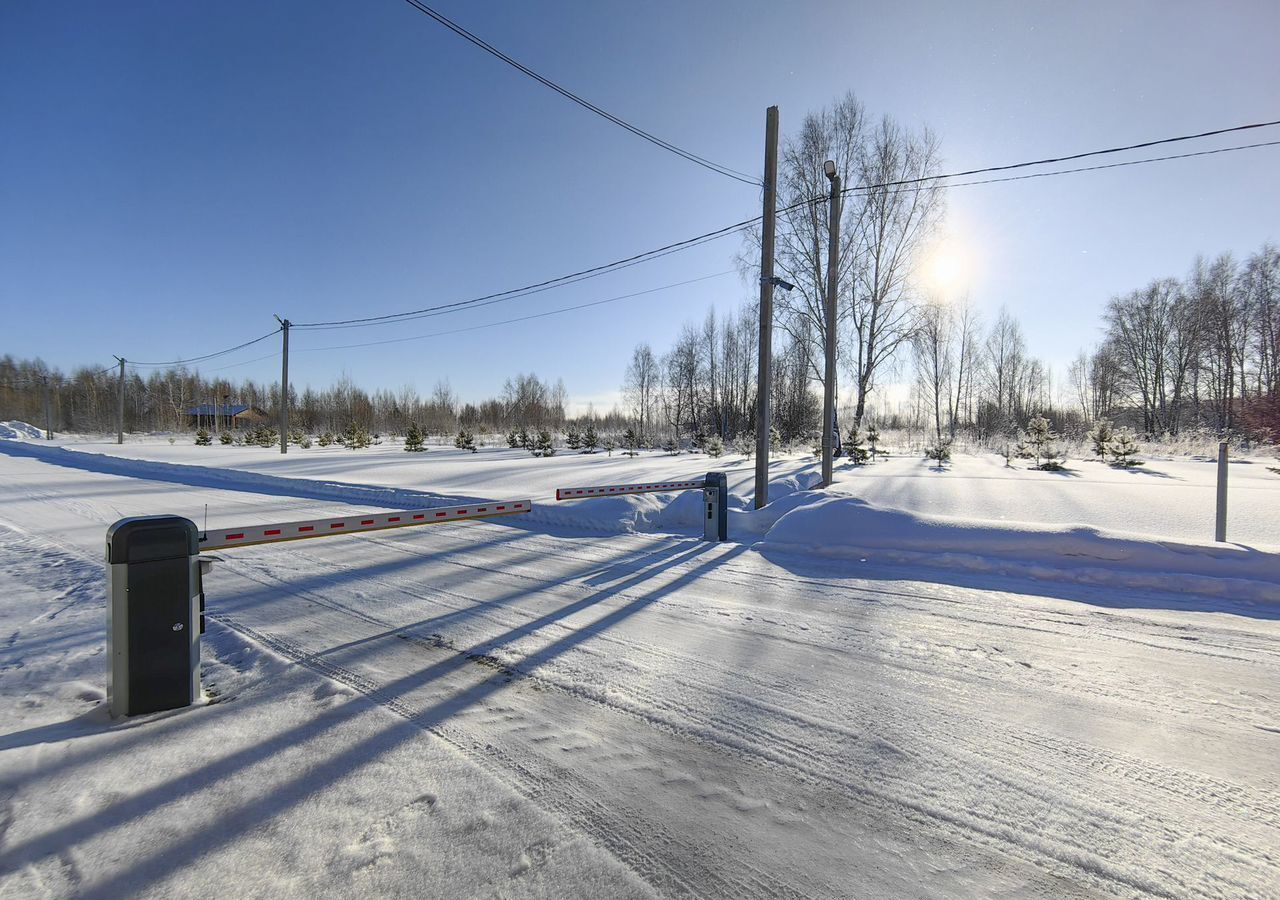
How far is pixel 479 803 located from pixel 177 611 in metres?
2.28

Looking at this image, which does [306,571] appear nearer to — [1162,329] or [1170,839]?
[1170,839]

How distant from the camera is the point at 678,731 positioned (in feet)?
9.55

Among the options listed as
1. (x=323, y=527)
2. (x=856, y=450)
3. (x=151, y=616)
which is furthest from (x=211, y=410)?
(x=151, y=616)

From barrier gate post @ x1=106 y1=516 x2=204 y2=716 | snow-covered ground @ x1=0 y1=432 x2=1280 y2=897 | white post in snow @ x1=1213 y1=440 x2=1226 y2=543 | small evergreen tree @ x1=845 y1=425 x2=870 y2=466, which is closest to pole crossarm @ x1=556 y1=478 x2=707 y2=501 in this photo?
snow-covered ground @ x1=0 y1=432 x2=1280 y2=897

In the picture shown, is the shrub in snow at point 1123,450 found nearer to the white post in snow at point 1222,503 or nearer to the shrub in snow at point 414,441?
the white post in snow at point 1222,503

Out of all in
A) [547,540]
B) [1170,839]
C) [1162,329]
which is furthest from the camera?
[1162,329]

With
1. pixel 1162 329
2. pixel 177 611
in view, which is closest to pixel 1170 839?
pixel 177 611

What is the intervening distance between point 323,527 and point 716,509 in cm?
561

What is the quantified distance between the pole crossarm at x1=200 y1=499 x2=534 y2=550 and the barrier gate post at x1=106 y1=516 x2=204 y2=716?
10.8 inches

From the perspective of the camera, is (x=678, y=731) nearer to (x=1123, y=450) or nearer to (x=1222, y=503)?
(x=1222, y=503)

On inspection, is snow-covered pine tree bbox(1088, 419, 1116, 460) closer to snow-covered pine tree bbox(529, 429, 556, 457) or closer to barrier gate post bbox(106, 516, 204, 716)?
snow-covered pine tree bbox(529, 429, 556, 457)

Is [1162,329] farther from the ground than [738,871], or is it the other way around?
[1162,329]

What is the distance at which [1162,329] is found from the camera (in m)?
40.8

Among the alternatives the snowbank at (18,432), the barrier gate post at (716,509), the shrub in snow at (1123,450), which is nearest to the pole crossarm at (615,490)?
the barrier gate post at (716,509)
